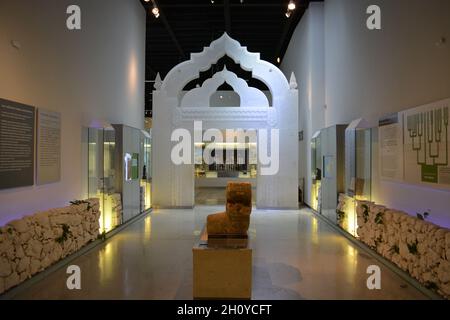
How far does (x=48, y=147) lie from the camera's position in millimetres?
5867


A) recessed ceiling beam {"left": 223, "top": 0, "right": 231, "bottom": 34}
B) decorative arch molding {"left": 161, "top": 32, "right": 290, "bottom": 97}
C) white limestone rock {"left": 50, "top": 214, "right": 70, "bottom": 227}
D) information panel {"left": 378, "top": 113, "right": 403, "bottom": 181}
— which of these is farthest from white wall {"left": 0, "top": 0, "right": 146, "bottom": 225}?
information panel {"left": 378, "top": 113, "right": 403, "bottom": 181}

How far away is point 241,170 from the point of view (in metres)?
20.8

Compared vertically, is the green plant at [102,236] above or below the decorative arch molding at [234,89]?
below

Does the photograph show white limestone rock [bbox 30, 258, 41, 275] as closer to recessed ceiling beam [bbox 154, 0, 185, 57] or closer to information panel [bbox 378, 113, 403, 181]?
information panel [bbox 378, 113, 403, 181]

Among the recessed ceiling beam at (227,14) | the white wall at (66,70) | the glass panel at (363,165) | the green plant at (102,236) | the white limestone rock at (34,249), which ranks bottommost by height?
the green plant at (102,236)

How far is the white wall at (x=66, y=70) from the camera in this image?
5035mm

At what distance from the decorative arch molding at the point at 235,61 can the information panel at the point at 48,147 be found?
20.7 ft

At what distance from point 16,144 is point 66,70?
2.28 meters

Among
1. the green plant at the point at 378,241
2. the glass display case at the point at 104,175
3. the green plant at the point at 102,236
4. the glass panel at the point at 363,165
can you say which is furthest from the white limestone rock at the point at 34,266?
the glass panel at the point at 363,165

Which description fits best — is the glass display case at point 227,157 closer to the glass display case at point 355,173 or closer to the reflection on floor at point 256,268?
the reflection on floor at point 256,268

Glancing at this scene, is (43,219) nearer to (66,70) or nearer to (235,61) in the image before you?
(66,70)

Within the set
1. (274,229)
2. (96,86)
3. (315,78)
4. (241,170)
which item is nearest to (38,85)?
(96,86)

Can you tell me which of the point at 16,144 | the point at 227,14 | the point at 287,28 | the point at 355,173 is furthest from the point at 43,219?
the point at 287,28

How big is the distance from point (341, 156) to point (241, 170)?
12.5 meters
